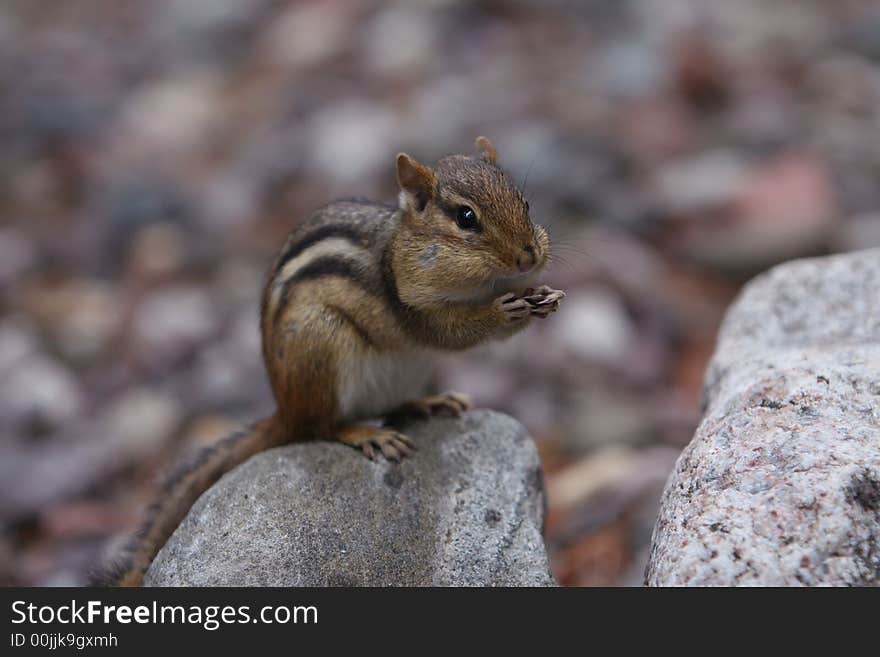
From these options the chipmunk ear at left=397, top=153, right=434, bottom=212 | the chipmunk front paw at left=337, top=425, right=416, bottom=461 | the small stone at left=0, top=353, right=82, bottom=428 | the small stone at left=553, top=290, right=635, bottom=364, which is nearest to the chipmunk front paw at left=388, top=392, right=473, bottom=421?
the chipmunk front paw at left=337, top=425, right=416, bottom=461

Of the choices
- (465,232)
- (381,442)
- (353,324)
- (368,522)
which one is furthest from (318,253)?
(368,522)

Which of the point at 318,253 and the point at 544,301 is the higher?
the point at 318,253

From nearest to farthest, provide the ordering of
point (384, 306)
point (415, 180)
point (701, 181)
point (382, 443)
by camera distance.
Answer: point (382, 443) → point (415, 180) → point (384, 306) → point (701, 181)

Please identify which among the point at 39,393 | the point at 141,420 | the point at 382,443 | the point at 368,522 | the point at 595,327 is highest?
the point at 39,393

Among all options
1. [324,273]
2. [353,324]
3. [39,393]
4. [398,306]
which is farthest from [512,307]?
[39,393]

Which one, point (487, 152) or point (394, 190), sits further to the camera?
point (394, 190)

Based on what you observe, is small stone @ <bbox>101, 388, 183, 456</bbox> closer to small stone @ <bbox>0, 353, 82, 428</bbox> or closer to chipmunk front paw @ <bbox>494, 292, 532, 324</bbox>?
small stone @ <bbox>0, 353, 82, 428</bbox>

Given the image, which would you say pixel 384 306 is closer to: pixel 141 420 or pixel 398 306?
pixel 398 306

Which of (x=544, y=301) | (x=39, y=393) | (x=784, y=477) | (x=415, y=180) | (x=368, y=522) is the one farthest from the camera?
(x=39, y=393)
